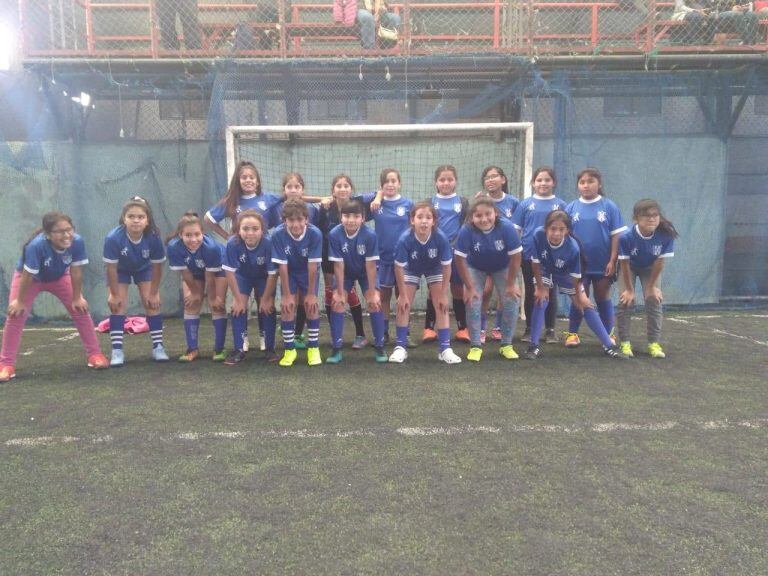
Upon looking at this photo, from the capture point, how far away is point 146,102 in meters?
8.95

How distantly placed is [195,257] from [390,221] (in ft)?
6.09

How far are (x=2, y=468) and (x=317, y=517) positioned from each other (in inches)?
65.3

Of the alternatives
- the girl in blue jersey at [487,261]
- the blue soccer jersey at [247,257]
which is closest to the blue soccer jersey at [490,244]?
the girl in blue jersey at [487,261]

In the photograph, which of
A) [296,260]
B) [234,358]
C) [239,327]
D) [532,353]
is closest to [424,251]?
[296,260]

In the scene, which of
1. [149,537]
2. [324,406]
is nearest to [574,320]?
[324,406]

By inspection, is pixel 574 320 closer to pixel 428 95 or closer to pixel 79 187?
pixel 428 95

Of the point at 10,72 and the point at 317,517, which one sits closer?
the point at 317,517

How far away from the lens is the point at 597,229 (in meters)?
4.89

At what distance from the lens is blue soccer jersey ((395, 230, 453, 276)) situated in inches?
178

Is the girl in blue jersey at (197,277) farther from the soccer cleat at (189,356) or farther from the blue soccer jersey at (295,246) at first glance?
the blue soccer jersey at (295,246)

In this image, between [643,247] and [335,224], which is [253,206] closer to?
[335,224]

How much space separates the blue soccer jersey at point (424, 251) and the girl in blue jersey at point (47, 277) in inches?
107

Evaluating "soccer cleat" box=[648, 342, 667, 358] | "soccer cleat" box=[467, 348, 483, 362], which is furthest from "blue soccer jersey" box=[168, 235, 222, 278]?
"soccer cleat" box=[648, 342, 667, 358]

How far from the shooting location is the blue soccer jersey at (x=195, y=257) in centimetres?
480
